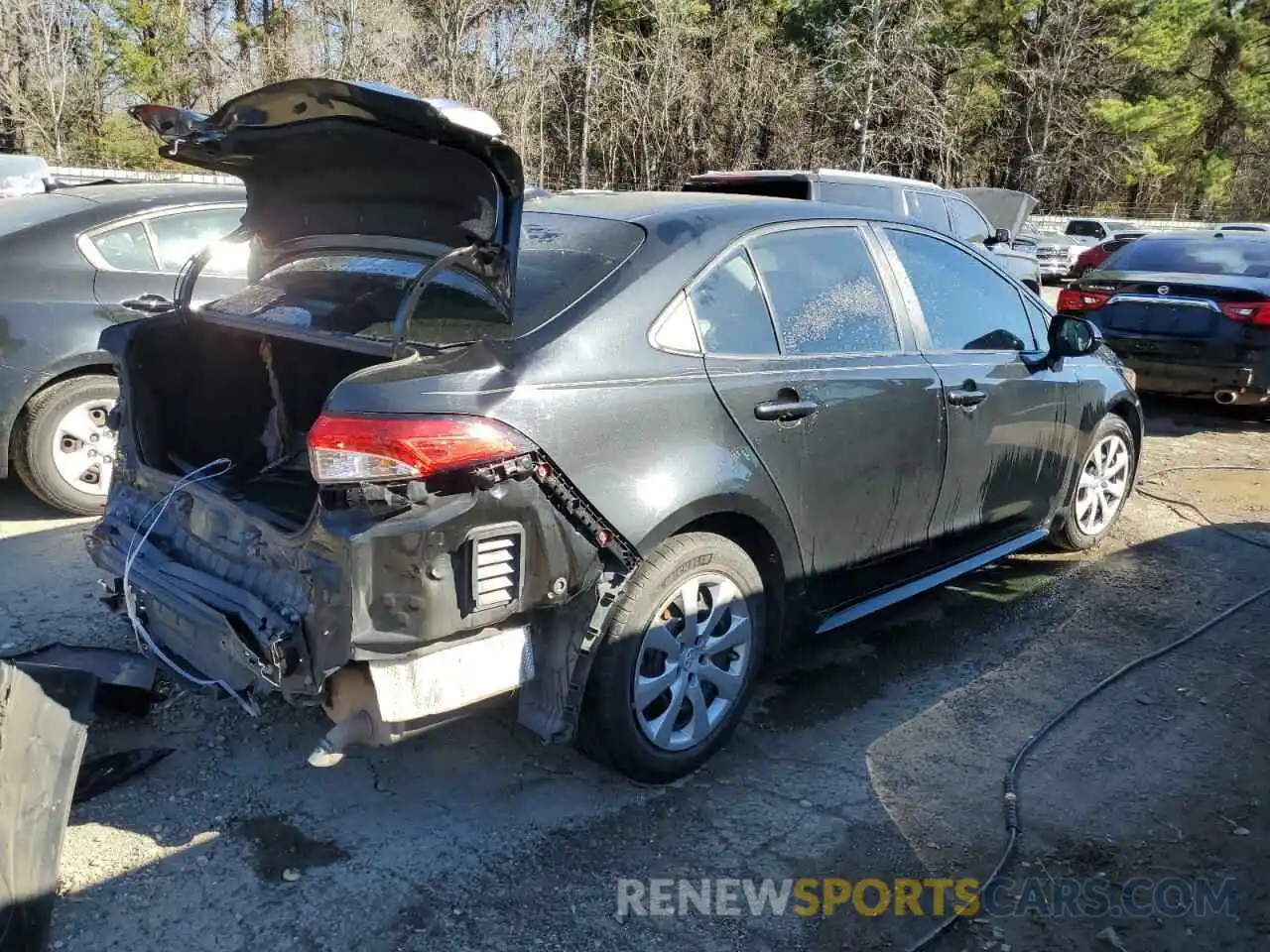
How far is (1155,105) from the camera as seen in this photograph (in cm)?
3369

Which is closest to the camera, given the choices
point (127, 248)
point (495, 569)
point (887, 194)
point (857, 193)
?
point (495, 569)

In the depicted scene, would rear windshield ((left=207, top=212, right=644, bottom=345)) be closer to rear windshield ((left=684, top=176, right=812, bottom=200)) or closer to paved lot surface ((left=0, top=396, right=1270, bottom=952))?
paved lot surface ((left=0, top=396, right=1270, bottom=952))

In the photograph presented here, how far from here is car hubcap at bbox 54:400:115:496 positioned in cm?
533

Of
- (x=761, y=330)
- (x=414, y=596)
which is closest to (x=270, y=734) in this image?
(x=414, y=596)

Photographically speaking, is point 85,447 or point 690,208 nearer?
point 690,208

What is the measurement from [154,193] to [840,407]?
14.5 feet

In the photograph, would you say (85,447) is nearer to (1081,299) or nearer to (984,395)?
(984,395)

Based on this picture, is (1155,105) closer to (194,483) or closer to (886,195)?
(886,195)

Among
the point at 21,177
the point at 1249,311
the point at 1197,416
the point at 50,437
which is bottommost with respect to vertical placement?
the point at 1197,416

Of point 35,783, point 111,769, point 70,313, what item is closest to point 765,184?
point 70,313

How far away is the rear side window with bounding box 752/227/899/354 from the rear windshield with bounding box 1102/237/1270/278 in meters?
6.37

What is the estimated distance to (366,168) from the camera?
126 inches

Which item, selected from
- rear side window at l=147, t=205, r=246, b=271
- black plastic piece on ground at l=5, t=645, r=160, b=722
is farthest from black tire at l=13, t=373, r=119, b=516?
black plastic piece on ground at l=5, t=645, r=160, b=722

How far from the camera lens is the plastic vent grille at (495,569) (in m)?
2.63
